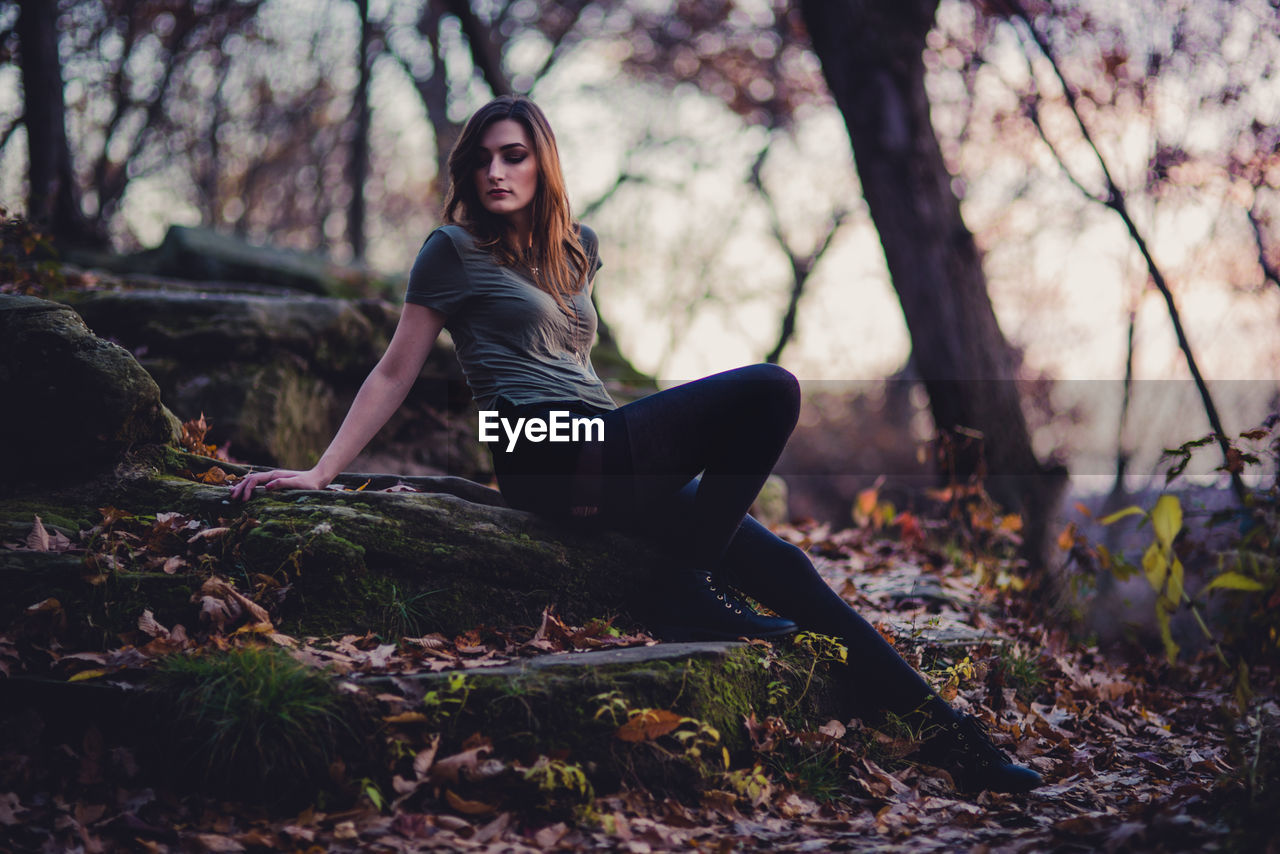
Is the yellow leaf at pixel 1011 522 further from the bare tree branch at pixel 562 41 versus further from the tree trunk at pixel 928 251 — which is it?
the bare tree branch at pixel 562 41

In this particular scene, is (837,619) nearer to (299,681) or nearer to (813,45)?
(299,681)

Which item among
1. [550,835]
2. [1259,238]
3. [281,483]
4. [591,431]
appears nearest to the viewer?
Answer: [550,835]

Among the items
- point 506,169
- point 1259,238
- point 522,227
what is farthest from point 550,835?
point 1259,238

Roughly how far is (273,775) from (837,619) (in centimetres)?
188

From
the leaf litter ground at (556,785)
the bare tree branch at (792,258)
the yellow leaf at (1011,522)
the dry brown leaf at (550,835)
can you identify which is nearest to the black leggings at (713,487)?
the leaf litter ground at (556,785)

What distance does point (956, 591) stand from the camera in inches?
197

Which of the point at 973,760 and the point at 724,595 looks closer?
the point at 973,760

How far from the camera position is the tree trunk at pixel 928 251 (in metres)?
6.09

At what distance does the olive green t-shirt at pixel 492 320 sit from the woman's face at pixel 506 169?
0.64ft

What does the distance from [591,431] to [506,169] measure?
1065mm

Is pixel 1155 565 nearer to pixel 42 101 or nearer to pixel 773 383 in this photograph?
pixel 773 383

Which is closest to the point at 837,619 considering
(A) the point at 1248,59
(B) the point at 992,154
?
(A) the point at 1248,59

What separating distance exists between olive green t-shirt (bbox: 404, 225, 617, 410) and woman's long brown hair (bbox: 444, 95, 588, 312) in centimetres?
11

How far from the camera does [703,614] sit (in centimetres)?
317
